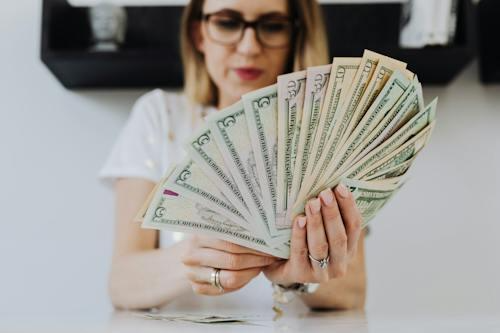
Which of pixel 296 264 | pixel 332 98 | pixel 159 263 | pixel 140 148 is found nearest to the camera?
pixel 332 98

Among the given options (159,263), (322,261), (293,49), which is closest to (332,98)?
(322,261)

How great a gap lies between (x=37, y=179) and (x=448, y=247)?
1.17 metres

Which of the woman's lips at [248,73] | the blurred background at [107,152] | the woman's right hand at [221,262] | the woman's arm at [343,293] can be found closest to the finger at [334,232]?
the woman's right hand at [221,262]

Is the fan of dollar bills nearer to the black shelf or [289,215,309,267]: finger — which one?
[289,215,309,267]: finger

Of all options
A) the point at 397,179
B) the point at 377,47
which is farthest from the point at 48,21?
the point at 397,179

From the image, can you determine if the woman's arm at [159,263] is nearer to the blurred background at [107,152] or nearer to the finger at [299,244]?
the finger at [299,244]

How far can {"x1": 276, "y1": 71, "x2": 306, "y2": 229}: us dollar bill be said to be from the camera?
0.84 m

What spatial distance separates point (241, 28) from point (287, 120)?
0.56 meters

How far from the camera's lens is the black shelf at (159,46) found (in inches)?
62.1

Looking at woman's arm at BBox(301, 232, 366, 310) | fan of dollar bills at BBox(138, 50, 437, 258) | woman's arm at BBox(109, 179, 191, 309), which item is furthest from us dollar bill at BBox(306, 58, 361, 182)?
woman's arm at BBox(301, 232, 366, 310)

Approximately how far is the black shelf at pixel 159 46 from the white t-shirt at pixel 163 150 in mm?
142

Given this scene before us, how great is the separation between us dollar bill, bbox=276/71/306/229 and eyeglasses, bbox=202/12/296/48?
1.81ft

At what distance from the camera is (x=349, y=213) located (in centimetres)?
88

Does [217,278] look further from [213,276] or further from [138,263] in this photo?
[138,263]
